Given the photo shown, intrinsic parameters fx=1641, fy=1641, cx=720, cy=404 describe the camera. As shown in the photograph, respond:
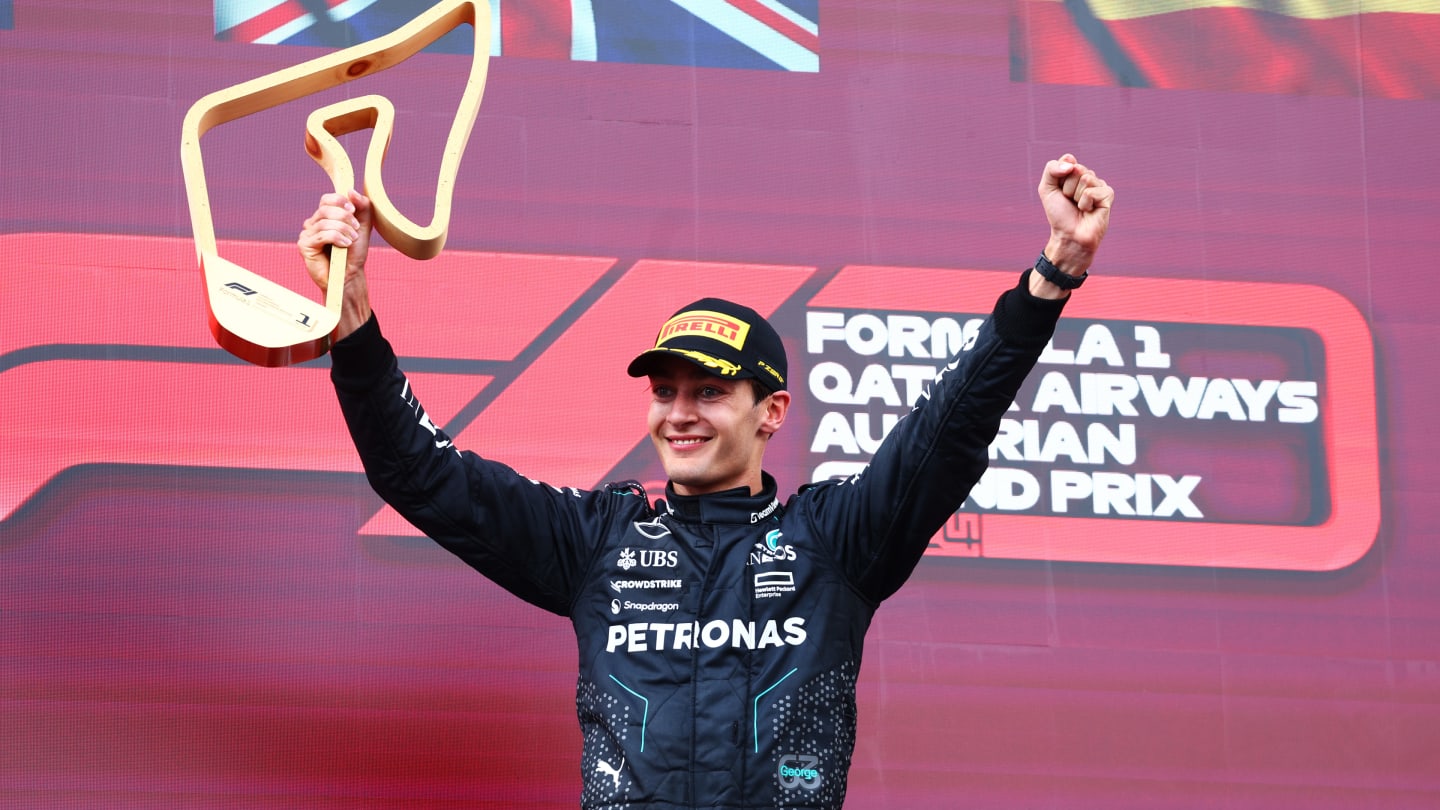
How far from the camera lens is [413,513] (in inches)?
76.0

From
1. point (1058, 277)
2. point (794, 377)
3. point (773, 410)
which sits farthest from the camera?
point (794, 377)

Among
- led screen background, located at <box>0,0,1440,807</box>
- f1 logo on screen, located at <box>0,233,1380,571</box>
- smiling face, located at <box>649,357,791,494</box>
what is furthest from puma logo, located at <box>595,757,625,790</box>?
f1 logo on screen, located at <box>0,233,1380,571</box>

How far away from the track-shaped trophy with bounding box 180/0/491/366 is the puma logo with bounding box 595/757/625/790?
1.85 ft

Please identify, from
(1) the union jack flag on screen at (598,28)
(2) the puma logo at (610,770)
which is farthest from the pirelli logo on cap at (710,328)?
(1) the union jack flag on screen at (598,28)

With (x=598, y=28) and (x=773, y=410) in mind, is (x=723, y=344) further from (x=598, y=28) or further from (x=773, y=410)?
(x=598, y=28)

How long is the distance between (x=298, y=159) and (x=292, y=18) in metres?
0.25

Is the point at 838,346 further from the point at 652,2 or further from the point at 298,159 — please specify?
the point at 298,159

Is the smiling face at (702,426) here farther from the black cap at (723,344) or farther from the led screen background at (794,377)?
the led screen background at (794,377)

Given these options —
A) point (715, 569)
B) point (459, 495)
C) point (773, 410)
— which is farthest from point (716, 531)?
point (459, 495)

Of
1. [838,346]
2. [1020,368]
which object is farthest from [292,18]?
[1020,368]

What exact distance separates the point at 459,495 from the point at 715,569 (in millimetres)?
315

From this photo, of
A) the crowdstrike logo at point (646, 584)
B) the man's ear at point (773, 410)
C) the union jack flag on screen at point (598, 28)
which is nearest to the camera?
the crowdstrike logo at point (646, 584)

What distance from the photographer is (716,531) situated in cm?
199

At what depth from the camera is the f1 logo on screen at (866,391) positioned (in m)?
2.52
